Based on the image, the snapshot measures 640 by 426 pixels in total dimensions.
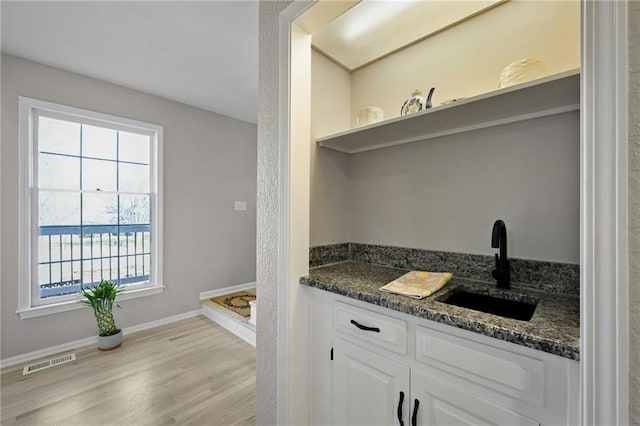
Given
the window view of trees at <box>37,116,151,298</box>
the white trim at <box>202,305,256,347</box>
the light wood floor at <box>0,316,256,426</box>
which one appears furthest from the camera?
the white trim at <box>202,305,256,347</box>

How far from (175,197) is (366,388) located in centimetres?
304

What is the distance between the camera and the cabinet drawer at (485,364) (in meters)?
0.72

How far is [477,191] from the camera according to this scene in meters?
1.34

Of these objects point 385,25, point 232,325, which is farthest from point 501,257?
point 232,325

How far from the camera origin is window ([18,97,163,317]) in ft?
7.75

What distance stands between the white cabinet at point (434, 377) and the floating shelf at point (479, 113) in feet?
2.80

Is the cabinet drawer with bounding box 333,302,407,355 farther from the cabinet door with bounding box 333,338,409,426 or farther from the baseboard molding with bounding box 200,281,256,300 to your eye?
the baseboard molding with bounding box 200,281,256,300

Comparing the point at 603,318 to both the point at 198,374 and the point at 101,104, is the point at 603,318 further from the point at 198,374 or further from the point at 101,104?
the point at 101,104

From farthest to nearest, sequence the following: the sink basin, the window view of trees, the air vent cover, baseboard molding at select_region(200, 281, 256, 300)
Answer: baseboard molding at select_region(200, 281, 256, 300) → the window view of trees → the air vent cover → the sink basin

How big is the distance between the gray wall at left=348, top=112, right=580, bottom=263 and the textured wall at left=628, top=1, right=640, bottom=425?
0.65 metres

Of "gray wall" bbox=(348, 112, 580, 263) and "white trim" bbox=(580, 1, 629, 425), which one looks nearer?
"white trim" bbox=(580, 1, 629, 425)

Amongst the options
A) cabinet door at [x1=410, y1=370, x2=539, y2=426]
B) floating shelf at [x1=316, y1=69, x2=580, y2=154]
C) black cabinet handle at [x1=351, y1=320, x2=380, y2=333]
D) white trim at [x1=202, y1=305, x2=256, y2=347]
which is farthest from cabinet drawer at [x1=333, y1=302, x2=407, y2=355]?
white trim at [x1=202, y1=305, x2=256, y2=347]

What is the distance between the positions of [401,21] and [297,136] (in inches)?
33.6

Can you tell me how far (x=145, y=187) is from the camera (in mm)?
3076
